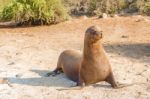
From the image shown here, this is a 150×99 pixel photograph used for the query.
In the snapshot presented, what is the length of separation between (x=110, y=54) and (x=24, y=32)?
3927 millimetres

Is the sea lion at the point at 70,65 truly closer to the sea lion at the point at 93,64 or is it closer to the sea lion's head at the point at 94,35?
the sea lion at the point at 93,64

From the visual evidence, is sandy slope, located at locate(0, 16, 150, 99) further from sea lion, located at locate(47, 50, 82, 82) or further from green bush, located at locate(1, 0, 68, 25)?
green bush, located at locate(1, 0, 68, 25)

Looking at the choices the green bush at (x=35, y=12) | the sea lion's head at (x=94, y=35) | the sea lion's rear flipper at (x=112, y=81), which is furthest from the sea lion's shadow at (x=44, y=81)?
the green bush at (x=35, y=12)

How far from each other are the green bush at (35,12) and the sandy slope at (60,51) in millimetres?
332

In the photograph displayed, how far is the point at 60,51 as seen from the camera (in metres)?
10.1

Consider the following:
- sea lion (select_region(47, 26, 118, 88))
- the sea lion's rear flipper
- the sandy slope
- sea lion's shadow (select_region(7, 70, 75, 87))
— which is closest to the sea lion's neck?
sea lion (select_region(47, 26, 118, 88))

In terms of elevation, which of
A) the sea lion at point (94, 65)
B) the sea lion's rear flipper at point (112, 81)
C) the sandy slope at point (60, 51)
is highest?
the sea lion at point (94, 65)

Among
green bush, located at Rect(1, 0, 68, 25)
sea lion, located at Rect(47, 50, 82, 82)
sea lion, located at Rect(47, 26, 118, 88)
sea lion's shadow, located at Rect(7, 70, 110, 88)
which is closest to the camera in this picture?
sea lion, located at Rect(47, 26, 118, 88)

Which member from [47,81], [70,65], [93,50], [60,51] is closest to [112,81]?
[93,50]

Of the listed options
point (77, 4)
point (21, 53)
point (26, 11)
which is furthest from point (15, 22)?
point (21, 53)

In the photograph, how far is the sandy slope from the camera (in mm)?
7285

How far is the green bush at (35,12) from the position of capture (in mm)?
13578

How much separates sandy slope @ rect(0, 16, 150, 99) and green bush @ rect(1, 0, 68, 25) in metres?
0.33

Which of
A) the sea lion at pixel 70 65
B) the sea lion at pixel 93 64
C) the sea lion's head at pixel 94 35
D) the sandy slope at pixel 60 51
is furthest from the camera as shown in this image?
the sea lion at pixel 70 65
